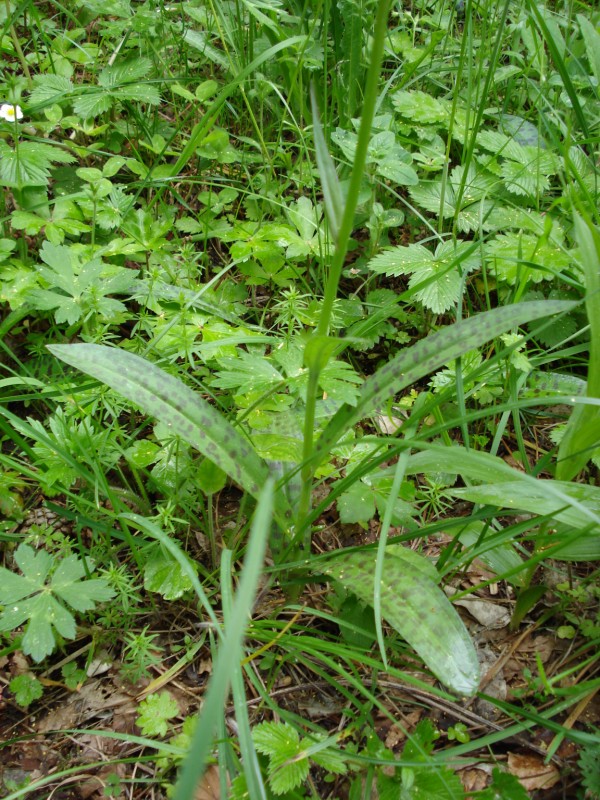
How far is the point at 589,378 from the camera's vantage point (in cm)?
140

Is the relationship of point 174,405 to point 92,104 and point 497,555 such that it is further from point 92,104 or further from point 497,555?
point 92,104

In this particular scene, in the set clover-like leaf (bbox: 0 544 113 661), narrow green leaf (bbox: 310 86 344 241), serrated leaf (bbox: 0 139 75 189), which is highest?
narrow green leaf (bbox: 310 86 344 241)

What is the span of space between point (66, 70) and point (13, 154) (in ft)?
2.26

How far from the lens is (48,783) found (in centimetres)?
138

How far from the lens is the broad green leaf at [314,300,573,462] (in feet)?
4.28

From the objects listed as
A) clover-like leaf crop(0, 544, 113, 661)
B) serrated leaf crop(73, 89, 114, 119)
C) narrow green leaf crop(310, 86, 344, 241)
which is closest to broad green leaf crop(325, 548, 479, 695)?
clover-like leaf crop(0, 544, 113, 661)

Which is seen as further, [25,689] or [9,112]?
[9,112]

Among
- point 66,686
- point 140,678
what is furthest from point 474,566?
point 66,686

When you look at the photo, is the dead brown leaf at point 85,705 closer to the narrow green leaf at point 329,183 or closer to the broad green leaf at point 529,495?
the broad green leaf at point 529,495

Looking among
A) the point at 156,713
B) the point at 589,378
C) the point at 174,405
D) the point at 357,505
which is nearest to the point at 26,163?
the point at 174,405

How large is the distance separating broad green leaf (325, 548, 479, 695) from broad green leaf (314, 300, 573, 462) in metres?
0.27

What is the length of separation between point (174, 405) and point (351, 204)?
0.58m

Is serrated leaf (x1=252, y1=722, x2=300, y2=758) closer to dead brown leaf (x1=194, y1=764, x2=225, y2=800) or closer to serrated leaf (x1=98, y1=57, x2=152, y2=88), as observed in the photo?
dead brown leaf (x1=194, y1=764, x2=225, y2=800)

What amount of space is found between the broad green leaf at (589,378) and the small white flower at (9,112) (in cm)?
188
